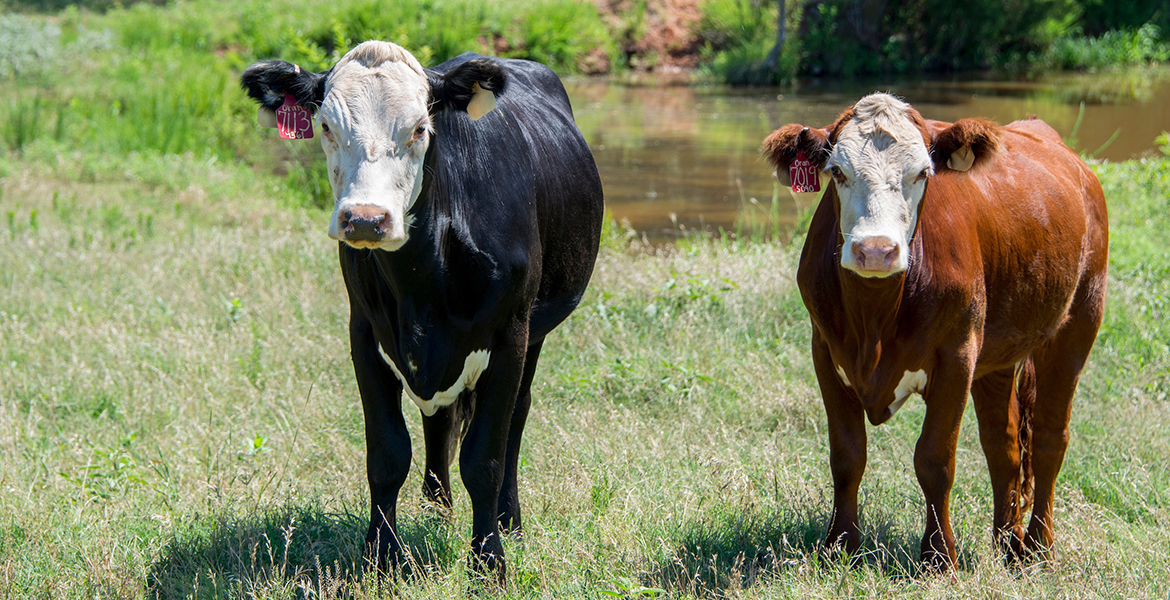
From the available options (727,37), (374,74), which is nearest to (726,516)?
(374,74)

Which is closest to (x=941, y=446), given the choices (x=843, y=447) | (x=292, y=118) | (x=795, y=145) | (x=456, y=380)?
(x=843, y=447)

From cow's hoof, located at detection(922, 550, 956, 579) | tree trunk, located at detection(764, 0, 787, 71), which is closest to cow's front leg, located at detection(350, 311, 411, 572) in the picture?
cow's hoof, located at detection(922, 550, 956, 579)

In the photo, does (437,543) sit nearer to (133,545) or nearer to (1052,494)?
(133,545)

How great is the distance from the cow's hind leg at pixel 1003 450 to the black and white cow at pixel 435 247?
1.90 metres

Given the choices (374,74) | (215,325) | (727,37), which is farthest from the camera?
(727,37)

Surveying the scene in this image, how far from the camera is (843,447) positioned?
3.73m

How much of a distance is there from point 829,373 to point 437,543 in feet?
5.35

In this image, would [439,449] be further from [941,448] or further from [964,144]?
[964,144]

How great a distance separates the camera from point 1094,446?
4828 mm

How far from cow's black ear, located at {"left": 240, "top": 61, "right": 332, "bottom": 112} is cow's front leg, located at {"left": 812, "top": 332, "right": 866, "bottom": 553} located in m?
2.02

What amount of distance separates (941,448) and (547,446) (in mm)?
1897

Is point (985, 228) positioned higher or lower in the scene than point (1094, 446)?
higher

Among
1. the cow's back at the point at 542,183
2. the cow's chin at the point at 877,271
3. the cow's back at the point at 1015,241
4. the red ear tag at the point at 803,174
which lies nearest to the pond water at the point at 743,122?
the cow's back at the point at 542,183

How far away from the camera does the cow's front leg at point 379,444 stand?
12.0 ft
